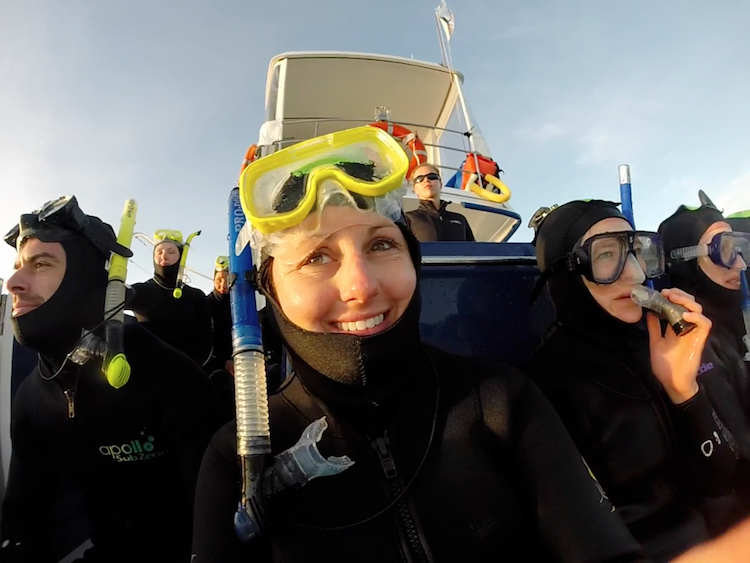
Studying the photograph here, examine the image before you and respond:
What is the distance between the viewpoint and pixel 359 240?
1.26 meters

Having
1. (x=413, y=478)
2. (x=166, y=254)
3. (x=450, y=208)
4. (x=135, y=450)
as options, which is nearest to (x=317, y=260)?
(x=413, y=478)

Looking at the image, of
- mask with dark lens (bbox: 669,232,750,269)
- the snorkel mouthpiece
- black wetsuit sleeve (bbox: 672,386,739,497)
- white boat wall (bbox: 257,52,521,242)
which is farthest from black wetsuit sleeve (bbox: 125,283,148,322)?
mask with dark lens (bbox: 669,232,750,269)

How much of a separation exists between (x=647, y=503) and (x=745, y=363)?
1.28m

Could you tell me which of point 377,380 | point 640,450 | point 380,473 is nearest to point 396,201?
point 377,380

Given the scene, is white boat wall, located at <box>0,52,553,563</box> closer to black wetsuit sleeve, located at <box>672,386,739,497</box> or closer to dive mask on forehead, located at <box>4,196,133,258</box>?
black wetsuit sleeve, located at <box>672,386,739,497</box>

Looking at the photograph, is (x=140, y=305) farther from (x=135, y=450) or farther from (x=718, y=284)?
(x=718, y=284)

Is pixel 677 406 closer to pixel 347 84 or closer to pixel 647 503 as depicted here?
pixel 647 503

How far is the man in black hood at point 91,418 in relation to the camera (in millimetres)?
1839

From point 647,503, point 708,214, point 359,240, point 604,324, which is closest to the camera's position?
point 359,240

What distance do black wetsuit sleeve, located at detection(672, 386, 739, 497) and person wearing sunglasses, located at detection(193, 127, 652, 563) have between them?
0.76 m

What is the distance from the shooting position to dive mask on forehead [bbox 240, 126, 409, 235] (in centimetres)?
131

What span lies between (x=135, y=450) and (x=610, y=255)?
2.09m

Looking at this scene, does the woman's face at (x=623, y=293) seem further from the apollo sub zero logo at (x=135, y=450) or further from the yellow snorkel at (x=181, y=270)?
the yellow snorkel at (x=181, y=270)

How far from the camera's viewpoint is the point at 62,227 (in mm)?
2029
